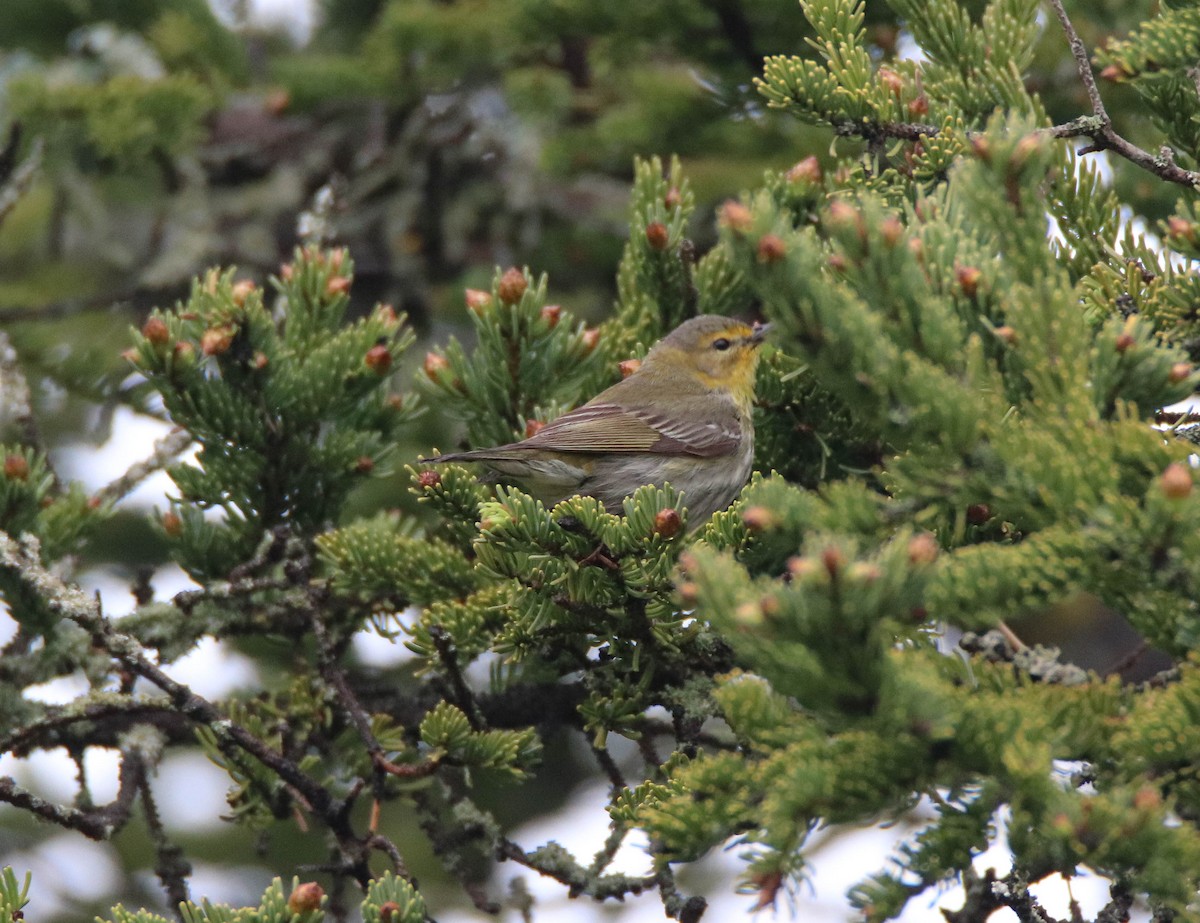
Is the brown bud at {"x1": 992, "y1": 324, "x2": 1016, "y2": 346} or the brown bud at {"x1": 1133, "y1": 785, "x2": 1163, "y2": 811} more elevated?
the brown bud at {"x1": 992, "y1": 324, "x2": 1016, "y2": 346}

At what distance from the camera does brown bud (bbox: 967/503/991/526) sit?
310 centimetres

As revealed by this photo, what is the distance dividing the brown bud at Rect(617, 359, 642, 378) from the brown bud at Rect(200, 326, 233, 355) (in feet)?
4.33

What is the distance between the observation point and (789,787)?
1902 mm

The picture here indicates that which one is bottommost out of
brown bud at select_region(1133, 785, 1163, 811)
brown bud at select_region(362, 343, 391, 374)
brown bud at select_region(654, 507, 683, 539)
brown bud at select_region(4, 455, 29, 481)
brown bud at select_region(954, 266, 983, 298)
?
brown bud at select_region(1133, 785, 1163, 811)

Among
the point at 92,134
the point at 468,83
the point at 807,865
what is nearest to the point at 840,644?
the point at 807,865

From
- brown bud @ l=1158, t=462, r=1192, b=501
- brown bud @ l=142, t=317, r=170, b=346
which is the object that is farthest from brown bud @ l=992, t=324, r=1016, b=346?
brown bud @ l=142, t=317, r=170, b=346

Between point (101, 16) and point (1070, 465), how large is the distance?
6.90 m

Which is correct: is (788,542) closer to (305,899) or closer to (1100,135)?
(305,899)

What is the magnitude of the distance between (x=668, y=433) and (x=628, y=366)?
786 millimetres

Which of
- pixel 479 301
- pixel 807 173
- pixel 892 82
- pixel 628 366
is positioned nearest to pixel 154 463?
pixel 479 301

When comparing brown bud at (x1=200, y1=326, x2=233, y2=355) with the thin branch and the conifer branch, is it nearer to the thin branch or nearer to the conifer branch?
the thin branch

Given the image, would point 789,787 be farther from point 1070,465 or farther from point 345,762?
point 345,762

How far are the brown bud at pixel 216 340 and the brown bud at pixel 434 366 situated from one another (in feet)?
2.08

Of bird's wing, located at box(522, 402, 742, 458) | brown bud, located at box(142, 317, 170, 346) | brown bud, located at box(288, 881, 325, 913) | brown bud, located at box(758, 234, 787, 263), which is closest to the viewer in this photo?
brown bud, located at box(758, 234, 787, 263)
